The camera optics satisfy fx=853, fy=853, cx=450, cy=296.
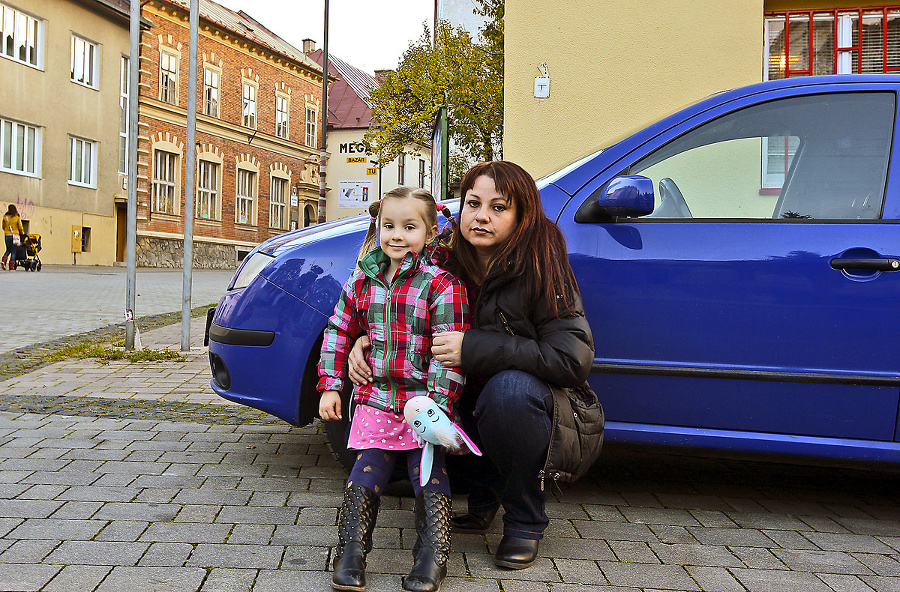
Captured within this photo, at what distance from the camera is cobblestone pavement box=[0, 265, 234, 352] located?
8.56 meters

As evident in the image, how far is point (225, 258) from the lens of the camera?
34.6 m

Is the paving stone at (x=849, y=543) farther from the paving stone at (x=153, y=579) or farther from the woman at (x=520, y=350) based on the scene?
the paving stone at (x=153, y=579)

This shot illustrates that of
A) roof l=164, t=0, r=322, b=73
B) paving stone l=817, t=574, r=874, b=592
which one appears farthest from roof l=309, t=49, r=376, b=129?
paving stone l=817, t=574, r=874, b=592

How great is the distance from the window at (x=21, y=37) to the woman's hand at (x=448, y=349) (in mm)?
26450

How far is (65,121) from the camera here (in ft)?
88.6

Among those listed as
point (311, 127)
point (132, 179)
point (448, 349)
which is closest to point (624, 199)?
point (448, 349)

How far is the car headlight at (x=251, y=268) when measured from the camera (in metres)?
3.50

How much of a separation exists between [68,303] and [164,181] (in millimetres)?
20966

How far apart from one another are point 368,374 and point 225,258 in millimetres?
33114

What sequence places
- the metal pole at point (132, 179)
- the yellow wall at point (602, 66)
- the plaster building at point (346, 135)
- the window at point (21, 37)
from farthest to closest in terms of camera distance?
the plaster building at point (346, 135) < the window at point (21, 37) < the yellow wall at point (602, 66) < the metal pole at point (132, 179)

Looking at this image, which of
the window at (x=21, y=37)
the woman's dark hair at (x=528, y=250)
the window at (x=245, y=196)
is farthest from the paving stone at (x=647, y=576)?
the window at (x=245, y=196)

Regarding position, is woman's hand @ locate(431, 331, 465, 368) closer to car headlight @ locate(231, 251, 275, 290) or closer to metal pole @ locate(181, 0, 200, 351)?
car headlight @ locate(231, 251, 275, 290)

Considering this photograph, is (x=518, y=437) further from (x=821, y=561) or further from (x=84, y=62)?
(x=84, y=62)

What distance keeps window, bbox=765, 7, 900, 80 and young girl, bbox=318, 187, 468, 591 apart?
21.8 ft
